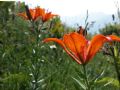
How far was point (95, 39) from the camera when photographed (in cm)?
159

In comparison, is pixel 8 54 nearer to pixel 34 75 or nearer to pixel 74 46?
pixel 34 75

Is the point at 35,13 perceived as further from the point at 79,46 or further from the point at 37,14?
the point at 79,46

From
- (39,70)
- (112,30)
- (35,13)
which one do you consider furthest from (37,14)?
(112,30)

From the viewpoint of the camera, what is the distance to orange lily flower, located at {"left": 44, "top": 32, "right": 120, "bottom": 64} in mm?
1622

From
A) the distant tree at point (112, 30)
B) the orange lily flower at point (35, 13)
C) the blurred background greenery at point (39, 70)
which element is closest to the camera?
the blurred background greenery at point (39, 70)

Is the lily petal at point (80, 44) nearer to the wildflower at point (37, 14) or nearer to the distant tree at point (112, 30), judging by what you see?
the distant tree at point (112, 30)

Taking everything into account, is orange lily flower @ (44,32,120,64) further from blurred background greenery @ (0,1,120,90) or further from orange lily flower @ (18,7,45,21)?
orange lily flower @ (18,7,45,21)

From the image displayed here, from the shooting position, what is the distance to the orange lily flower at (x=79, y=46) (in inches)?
63.9

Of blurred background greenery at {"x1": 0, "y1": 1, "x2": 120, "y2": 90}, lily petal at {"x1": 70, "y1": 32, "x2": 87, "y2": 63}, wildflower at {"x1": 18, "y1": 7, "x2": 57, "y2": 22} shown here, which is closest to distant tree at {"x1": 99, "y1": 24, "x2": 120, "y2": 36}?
blurred background greenery at {"x1": 0, "y1": 1, "x2": 120, "y2": 90}

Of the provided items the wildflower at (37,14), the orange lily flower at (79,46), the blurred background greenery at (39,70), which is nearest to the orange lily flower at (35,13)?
the wildflower at (37,14)

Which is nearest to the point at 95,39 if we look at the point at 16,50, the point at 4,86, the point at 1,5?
the point at 4,86

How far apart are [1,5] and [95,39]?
4.89m

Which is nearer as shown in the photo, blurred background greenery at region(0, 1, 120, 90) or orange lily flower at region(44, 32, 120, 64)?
orange lily flower at region(44, 32, 120, 64)

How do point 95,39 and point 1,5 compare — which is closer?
point 95,39
